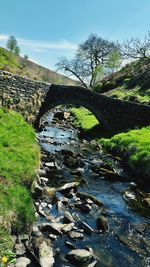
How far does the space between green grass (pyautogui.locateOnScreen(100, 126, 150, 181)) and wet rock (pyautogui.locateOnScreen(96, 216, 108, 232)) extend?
892cm

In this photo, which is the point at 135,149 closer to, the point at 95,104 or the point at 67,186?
the point at 67,186

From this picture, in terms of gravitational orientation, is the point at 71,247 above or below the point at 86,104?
below

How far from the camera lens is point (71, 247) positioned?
38.5 ft

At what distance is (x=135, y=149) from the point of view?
1070 inches

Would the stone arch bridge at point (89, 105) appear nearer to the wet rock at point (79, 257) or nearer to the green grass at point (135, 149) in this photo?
the green grass at point (135, 149)

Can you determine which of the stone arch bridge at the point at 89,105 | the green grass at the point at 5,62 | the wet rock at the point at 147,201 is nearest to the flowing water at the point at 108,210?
the wet rock at the point at 147,201

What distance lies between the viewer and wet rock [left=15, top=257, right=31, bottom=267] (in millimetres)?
9624

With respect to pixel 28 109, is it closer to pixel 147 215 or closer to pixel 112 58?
pixel 147 215

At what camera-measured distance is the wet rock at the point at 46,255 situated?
10353mm

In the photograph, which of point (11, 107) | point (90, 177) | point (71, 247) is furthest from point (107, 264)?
point (11, 107)

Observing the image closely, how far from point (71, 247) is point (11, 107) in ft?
63.1

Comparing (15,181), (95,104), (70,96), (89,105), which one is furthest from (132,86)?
(15,181)

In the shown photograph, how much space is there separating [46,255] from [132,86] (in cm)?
6042

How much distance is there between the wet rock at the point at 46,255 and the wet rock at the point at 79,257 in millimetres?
627
